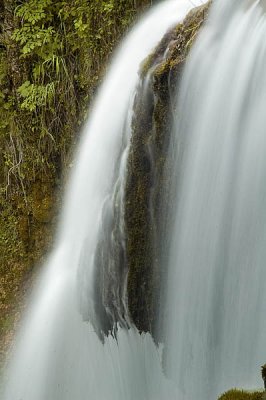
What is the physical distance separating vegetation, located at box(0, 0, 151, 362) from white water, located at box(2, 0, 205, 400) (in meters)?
0.46

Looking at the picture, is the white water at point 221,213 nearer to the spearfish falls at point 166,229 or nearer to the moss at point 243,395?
the spearfish falls at point 166,229

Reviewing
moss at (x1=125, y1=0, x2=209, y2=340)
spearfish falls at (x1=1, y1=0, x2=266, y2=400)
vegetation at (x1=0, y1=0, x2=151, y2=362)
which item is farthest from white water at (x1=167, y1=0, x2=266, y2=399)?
vegetation at (x1=0, y1=0, x2=151, y2=362)

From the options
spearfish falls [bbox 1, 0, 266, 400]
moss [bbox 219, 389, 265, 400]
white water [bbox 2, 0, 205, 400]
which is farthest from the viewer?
white water [bbox 2, 0, 205, 400]

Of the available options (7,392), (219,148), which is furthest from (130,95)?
(7,392)

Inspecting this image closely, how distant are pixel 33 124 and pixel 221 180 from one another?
9.28ft

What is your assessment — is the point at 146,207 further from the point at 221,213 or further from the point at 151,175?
the point at 221,213

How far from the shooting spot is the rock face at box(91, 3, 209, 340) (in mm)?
4543

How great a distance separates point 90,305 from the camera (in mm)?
5074

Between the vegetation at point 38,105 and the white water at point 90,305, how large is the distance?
46 cm

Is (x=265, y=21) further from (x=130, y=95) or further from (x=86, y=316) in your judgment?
(x=86, y=316)

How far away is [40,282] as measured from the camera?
5.87 metres

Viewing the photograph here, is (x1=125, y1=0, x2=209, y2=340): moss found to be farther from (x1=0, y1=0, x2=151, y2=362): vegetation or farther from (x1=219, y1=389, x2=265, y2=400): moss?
(x1=219, y1=389, x2=265, y2=400): moss

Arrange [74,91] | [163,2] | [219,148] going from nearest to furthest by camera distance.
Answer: [219,148], [163,2], [74,91]

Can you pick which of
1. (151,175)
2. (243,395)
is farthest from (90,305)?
(243,395)
